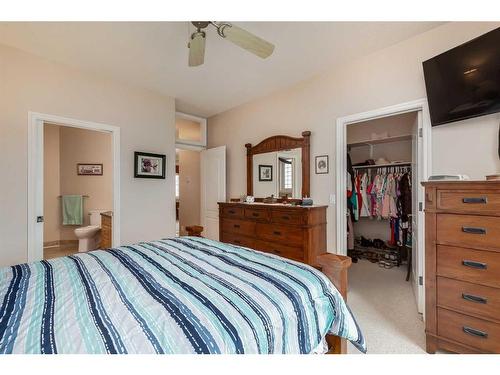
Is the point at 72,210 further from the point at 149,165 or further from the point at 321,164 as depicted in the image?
the point at 321,164

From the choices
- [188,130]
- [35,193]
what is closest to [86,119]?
[35,193]

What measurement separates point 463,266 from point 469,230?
0.77 feet

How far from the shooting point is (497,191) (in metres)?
1.40

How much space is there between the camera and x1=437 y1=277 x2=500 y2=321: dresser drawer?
144 centimetres

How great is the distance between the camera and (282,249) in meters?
2.81

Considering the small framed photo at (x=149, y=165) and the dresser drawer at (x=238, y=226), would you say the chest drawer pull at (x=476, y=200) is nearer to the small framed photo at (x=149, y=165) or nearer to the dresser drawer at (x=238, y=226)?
the dresser drawer at (x=238, y=226)

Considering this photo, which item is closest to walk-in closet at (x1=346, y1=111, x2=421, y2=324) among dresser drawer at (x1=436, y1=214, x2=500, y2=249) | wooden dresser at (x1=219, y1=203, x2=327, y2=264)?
wooden dresser at (x1=219, y1=203, x2=327, y2=264)

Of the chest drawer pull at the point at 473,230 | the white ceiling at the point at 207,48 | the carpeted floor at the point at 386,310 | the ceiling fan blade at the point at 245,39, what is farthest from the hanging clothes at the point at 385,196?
the ceiling fan blade at the point at 245,39

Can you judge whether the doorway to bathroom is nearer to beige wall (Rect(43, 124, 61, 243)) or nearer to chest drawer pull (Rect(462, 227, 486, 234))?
beige wall (Rect(43, 124, 61, 243))

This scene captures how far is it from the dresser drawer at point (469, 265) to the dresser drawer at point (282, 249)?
1267mm

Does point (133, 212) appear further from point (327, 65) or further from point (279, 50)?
point (327, 65)
